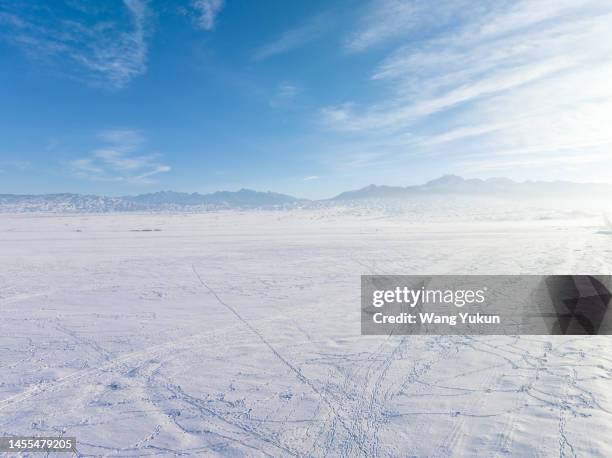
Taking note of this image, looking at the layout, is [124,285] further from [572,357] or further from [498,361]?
[572,357]

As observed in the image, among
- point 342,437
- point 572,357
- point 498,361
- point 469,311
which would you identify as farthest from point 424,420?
point 469,311

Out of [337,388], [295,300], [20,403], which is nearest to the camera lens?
[20,403]

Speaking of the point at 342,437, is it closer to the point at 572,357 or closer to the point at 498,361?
the point at 498,361

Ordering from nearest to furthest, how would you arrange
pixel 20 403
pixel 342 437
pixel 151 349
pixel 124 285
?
pixel 342 437
pixel 20 403
pixel 151 349
pixel 124 285

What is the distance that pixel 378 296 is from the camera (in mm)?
9641

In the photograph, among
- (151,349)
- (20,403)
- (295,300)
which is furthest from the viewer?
(295,300)

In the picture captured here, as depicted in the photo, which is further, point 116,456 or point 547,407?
point 547,407

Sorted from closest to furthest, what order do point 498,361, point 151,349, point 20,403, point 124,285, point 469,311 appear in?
point 20,403
point 498,361
point 151,349
point 469,311
point 124,285

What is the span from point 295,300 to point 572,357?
20.3 feet

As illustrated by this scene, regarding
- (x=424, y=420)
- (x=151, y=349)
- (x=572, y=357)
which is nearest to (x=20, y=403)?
(x=151, y=349)

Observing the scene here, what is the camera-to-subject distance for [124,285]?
11.6 m

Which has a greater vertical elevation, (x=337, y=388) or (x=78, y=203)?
(x=78, y=203)

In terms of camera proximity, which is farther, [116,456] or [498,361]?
[498,361]

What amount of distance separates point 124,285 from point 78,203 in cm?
17257
